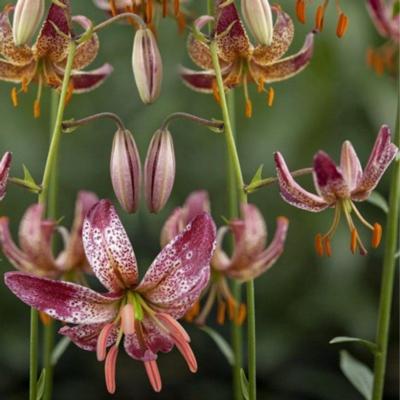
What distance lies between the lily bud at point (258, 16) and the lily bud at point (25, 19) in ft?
0.70

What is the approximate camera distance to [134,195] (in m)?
0.88

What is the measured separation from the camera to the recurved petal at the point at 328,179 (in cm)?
85

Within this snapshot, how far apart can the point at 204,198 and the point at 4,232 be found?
0.90 feet

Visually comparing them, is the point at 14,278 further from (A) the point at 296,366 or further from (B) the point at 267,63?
(A) the point at 296,366

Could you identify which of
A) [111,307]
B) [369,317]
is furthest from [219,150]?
[111,307]

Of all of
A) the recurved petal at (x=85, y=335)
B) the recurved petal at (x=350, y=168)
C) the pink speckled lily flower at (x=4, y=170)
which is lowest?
Result: the recurved petal at (x=85, y=335)

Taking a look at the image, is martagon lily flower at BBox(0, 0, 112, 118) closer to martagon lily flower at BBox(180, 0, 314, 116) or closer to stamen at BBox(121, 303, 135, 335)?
martagon lily flower at BBox(180, 0, 314, 116)

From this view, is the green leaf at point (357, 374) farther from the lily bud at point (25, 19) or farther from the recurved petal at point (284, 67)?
the lily bud at point (25, 19)

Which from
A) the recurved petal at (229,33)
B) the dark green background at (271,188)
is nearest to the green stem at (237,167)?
the recurved petal at (229,33)

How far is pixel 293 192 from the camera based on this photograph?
2.89ft

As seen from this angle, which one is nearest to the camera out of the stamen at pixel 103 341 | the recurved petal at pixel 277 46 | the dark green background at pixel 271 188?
the stamen at pixel 103 341

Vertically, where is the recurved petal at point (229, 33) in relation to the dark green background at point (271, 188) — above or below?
above

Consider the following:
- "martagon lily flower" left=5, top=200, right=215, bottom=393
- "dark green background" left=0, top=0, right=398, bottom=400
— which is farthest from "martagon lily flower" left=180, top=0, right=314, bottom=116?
"dark green background" left=0, top=0, right=398, bottom=400

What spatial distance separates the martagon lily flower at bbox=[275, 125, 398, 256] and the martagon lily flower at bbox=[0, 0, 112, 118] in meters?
0.26
